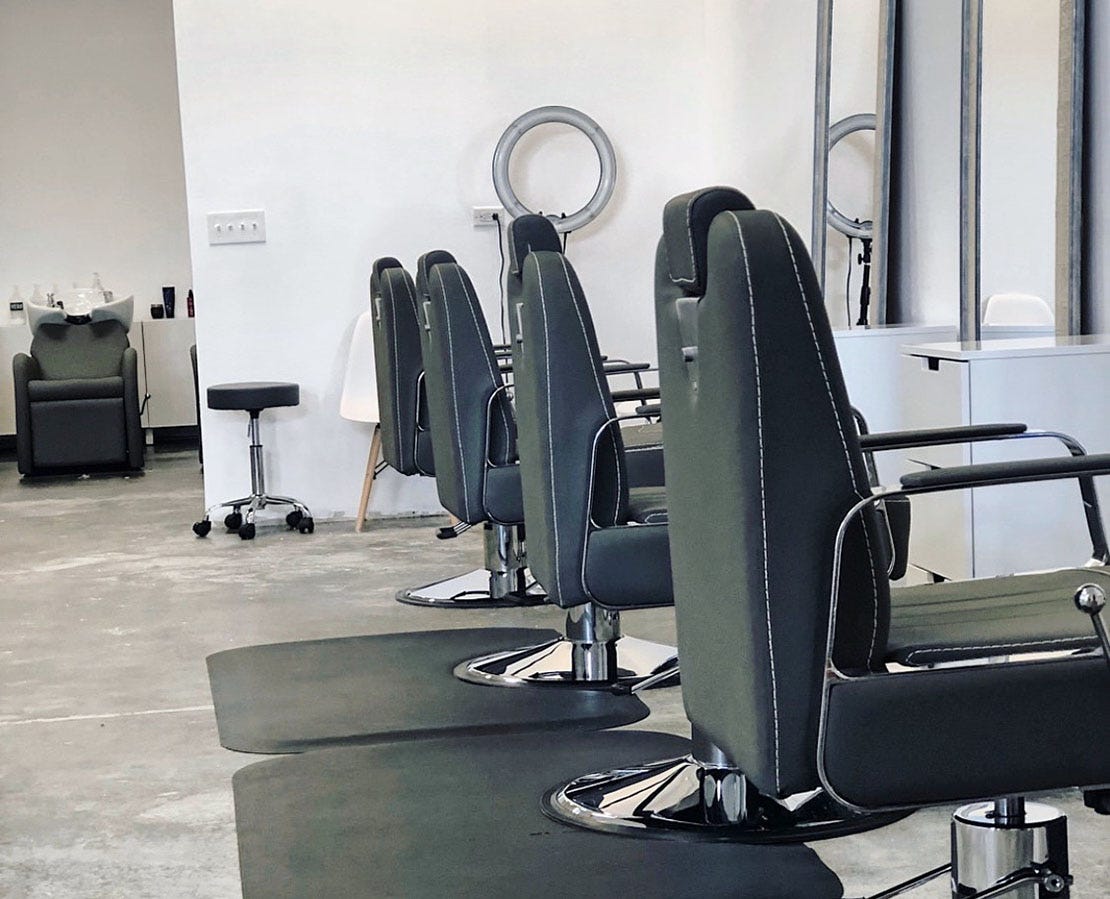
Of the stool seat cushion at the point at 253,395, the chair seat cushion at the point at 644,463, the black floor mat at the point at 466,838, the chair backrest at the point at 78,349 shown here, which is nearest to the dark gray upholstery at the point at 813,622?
the black floor mat at the point at 466,838

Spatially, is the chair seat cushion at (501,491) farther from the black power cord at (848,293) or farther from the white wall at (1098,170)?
the black power cord at (848,293)

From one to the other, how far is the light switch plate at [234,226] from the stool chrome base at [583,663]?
3055mm

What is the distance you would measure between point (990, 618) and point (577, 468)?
1.12 metres

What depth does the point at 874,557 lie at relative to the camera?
1633 millimetres

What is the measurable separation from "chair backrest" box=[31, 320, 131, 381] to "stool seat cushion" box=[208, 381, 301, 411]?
2854 mm

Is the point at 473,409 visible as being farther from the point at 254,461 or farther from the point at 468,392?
the point at 254,461

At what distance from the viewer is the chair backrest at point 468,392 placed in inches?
145

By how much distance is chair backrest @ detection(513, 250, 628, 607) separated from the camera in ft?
9.18

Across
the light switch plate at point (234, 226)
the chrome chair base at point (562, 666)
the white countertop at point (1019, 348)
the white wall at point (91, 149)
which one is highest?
the white wall at point (91, 149)

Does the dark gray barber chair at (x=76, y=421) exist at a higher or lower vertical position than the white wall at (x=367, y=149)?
lower

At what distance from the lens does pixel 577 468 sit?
2.82 m

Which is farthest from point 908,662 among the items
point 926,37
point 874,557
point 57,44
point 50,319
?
point 57,44

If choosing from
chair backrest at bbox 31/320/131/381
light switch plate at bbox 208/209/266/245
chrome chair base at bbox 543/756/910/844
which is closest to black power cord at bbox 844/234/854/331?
light switch plate at bbox 208/209/266/245

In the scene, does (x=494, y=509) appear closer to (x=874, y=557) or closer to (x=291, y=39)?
(x=874, y=557)
